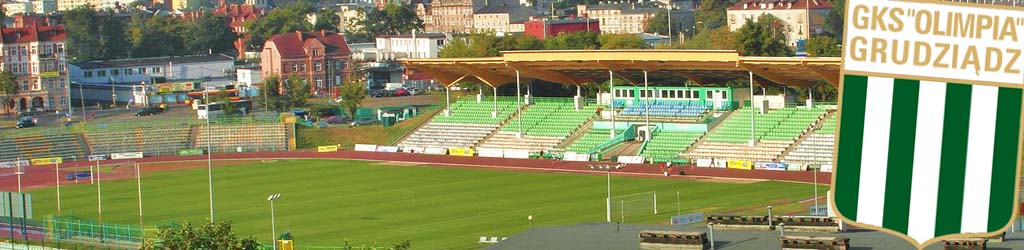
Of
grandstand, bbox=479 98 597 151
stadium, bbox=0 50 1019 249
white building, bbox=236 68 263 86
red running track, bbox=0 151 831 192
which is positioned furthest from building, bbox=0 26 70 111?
grandstand, bbox=479 98 597 151

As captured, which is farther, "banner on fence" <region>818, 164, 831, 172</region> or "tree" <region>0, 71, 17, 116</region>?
"tree" <region>0, 71, 17, 116</region>

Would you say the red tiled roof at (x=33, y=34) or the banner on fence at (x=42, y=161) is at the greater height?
the red tiled roof at (x=33, y=34)

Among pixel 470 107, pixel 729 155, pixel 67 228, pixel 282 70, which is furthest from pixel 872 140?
pixel 282 70

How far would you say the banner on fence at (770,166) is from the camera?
245ft

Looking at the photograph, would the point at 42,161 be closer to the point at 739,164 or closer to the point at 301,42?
the point at 739,164

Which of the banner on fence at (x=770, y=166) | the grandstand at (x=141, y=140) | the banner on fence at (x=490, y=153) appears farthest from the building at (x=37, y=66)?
the banner on fence at (x=770, y=166)

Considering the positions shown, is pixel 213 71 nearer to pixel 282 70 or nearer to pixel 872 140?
pixel 282 70

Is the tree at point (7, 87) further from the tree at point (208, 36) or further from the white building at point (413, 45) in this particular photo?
the tree at point (208, 36)

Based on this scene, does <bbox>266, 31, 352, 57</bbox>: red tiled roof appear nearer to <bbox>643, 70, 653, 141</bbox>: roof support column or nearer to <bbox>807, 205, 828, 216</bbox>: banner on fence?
<bbox>643, 70, 653, 141</bbox>: roof support column

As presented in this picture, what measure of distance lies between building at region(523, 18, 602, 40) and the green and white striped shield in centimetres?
15811

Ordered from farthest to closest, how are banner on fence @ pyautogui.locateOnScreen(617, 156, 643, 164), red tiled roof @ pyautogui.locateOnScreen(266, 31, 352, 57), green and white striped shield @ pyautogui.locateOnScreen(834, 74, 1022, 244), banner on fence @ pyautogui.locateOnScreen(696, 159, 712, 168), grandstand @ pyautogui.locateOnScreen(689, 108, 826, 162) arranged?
red tiled roof @ pyautogui.locateOnScreen(266, 31, 352, 57), banner on fence @ pyautogui.locateOnScreen(617, 156, 643, 164), grandstand @ pyautogui.locateOnScreen(689, 108, 826, 162), banner on fence @ pyautogui.locateOnScreen(696, 159, 712, 168), green and white striped shield @ pyautogui.locateOnScreen(834, 74, 1022, 244)

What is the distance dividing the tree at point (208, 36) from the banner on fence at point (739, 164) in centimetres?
11605

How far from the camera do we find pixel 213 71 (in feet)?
509

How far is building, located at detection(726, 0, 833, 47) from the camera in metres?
163
